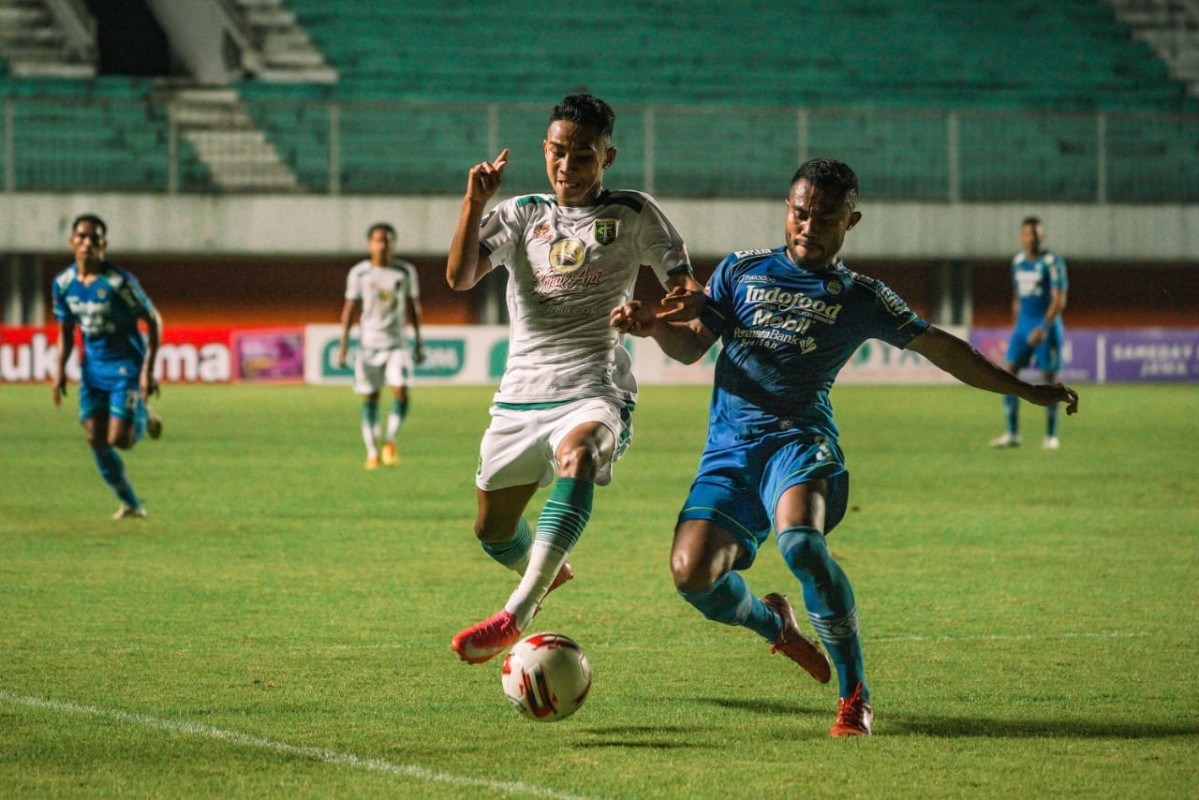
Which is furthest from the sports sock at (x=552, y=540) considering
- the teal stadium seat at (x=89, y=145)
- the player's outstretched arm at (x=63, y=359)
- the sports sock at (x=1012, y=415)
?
the teal stadium seat at (x=89, y=145)

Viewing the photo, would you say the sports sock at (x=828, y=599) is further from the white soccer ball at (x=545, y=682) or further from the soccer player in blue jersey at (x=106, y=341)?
the soccer player in blue jersey at (x=106, y=341)

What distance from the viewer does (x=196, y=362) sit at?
29.9 metres

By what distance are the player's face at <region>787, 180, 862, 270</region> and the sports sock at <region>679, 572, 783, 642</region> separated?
1.11 m

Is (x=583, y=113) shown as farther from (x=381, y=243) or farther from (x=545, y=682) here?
(x=381, y=243)

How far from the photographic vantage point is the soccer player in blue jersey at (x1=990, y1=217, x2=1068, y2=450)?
1808 centimetres

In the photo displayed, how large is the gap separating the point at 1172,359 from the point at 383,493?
22201 mm

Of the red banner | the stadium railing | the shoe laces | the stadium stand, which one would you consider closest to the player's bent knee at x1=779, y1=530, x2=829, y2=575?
the shoe laces

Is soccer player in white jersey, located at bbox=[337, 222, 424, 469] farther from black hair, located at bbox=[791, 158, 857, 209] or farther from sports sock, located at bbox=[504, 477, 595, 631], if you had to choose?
black hair, located at bbox=[791, 158, 857, 209]

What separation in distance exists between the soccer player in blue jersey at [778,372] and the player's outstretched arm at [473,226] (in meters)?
0.68

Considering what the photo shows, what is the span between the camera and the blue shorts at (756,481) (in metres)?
5.77

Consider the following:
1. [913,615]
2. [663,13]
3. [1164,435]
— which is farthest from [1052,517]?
[663,13]

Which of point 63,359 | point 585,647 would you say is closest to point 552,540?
point 585,647

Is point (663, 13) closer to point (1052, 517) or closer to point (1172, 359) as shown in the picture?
point (1172, 359)

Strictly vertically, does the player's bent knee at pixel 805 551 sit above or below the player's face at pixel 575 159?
below
